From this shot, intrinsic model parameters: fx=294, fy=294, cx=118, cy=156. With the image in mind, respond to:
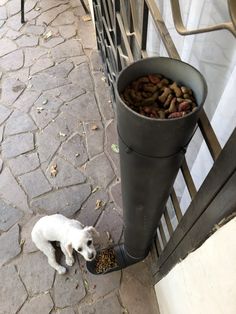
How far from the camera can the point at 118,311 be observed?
1.92 metres

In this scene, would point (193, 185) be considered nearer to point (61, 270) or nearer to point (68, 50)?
point (61, 270)

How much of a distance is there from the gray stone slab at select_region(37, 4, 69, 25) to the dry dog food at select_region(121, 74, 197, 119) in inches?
131

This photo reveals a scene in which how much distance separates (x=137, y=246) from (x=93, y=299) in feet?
1.69

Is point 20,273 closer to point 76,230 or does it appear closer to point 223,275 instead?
point 76,230

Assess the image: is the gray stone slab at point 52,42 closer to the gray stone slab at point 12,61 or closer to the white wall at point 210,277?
the gray stone slab at point 12,61

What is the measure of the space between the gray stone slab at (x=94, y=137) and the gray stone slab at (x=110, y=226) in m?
0.55

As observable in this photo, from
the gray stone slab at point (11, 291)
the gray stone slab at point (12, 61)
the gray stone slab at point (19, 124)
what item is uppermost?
the gray stone slab at point (12, 61)

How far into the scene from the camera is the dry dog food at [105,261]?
200 centimetres

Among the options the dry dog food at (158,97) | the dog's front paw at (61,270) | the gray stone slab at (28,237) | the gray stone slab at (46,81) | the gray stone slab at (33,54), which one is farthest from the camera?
the gray stone slab at (33,54)

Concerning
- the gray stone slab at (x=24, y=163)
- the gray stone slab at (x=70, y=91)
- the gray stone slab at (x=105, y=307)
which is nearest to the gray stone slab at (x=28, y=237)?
the gray stone slab at (x=24, y=163)

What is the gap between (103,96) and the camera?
2.96 meters

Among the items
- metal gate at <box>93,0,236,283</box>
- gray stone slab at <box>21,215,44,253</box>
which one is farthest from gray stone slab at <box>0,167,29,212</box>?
metal gate at <box>93,0,236,283</box>

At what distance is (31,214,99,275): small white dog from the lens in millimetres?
1707

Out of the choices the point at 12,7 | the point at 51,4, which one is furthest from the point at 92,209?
the point at 12,7
